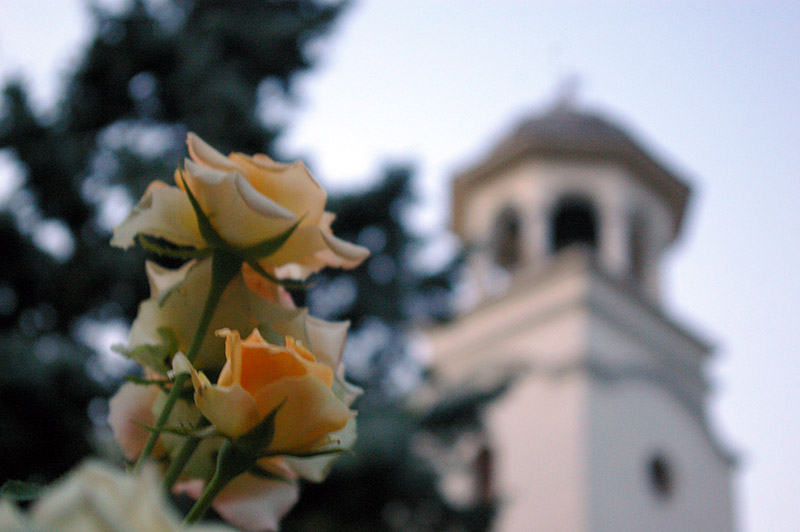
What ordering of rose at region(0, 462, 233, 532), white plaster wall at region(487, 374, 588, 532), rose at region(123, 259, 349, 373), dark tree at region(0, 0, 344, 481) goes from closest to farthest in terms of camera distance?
rose at region(0, 462, 233, 532)
rose at region(123, 259, 349, 373)
dark tree at region(0, 0, 344, 481)
white plaster wall at region(487, 374, 588, 532)

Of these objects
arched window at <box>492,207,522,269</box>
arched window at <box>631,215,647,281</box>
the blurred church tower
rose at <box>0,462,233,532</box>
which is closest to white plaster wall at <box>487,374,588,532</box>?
the blurred church tower

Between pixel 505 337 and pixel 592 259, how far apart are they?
1.39m

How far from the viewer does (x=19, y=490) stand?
378 millimetres

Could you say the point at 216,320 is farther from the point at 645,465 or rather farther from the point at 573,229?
the point at 573,229

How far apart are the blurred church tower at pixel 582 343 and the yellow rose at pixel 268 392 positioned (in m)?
7.35

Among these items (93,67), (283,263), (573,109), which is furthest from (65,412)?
(573,109)

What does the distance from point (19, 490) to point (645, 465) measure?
29.0 feet

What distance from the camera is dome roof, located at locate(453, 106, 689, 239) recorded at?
31.2 feet

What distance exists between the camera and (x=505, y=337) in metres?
9.13

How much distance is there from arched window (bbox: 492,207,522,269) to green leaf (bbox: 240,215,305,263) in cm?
931

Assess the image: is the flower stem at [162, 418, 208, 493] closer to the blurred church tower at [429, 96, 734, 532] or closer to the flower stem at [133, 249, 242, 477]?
the flower stem at [133, 249, 242, 477]

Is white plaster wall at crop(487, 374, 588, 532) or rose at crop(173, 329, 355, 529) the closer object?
rose at crop(173, 329, 355, 529)

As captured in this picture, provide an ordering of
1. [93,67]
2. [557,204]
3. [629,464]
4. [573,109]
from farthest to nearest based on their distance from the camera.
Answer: [573,109] < [557,204] < [629,464] < [93,67]

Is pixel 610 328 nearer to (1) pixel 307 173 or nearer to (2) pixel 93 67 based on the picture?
(2) pixel 93 67
